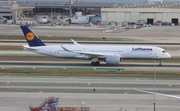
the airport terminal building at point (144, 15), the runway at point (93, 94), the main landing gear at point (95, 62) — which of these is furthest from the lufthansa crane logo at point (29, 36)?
the airport terminal building at point (144, 15)

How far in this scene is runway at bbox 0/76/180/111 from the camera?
46.4m

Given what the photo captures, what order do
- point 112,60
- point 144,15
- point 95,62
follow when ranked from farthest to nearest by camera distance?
point 144,15 < point 95,62 < point 112,60

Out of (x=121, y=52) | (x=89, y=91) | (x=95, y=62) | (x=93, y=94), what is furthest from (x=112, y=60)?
(x=93, y=94)

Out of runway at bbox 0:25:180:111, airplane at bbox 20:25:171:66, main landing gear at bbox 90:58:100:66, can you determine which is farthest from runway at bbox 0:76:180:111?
airplane at bbox 20:25:171:66

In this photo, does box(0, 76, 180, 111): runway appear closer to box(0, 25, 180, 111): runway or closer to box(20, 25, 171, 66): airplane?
box(0, 25, 180, 111): runway

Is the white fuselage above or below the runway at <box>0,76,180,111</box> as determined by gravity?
above

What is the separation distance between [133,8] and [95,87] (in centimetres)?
12644

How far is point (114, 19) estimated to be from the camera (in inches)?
7136

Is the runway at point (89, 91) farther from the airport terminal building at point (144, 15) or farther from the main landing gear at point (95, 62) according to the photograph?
the airport terminal building at point (144, 15)

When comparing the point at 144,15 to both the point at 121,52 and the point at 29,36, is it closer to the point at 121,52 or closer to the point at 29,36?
the point at 29,36

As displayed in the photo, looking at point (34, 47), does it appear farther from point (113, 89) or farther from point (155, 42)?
point (155, 42)

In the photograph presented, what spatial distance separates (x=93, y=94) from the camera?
51656 millimetres

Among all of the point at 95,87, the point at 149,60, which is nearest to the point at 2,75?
the point at 95,87

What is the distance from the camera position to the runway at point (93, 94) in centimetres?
4641
